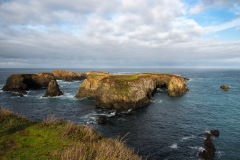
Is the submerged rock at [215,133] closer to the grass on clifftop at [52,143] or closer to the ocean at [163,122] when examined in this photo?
the ocean at [163,122]

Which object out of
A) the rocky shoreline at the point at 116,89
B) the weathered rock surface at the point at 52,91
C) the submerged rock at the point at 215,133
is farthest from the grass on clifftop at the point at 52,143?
the weathered rock surface at the point at 52,91

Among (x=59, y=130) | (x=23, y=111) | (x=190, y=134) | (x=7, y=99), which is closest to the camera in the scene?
(x=59, y=130)

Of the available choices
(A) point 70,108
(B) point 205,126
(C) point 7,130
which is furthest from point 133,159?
(A) point 70,108

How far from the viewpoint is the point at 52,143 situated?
2092cm

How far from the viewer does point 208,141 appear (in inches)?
1535

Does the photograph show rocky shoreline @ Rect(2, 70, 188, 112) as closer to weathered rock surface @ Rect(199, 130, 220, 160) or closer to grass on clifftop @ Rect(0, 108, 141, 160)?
weathered rock surface @ Rect(199, 130, 220, 160)

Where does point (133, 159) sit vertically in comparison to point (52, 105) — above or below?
above

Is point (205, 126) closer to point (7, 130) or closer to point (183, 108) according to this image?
point (183, 108)

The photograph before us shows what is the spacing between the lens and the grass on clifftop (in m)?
17.6

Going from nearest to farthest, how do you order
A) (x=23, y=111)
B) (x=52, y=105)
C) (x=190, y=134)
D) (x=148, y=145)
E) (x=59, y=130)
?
1. (x=59, y=130)
2. (x=148, y=145)
3. (x=190, y=134)
4. (x=23, y=111)
5. (x=52, y=105)

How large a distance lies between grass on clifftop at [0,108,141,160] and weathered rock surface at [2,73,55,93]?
8265 centimetres

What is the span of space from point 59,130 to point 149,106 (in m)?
48.3

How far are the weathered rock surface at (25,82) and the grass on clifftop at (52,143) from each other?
82.6m

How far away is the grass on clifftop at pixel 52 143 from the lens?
57.6ft
